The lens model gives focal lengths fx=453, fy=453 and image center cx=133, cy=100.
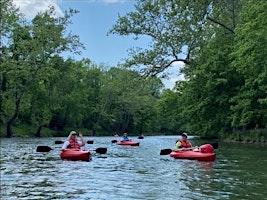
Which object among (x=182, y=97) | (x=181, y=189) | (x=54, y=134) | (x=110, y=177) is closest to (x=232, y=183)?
(x=181, y=189)

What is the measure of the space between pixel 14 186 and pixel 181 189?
4.71 metres

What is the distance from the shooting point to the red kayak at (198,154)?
833 inches

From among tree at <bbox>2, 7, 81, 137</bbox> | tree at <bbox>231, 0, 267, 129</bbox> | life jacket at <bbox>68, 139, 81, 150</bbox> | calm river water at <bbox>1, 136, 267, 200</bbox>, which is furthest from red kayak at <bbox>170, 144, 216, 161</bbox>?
tree at <bbox>2, 7, 81, 137</bbox>

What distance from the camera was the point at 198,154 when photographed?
2147cm

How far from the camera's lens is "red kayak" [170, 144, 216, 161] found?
21156mm

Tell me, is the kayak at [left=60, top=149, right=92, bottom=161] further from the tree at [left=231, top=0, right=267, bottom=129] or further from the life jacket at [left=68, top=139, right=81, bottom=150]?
the tree at [left=231, top=0, right=267, bottom=129]

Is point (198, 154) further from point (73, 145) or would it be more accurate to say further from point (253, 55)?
point (253, 55)

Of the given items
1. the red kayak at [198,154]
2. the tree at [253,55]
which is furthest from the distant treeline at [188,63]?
the red kayak at [198,154]

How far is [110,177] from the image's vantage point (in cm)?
1520

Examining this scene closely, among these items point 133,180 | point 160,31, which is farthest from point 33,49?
point 133,180

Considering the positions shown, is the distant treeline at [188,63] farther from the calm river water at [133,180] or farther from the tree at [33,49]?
the calm river water at [133,180]

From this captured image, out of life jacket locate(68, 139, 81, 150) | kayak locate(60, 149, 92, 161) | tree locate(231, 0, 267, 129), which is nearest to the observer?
kayak locate(60, 149, 92, 161)

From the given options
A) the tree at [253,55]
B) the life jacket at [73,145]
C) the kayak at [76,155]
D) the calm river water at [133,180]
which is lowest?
the calm river water at [133,180]

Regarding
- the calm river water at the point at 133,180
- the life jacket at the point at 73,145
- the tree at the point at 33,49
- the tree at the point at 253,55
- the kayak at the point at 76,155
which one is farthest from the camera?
the tree at the point at 33,49
